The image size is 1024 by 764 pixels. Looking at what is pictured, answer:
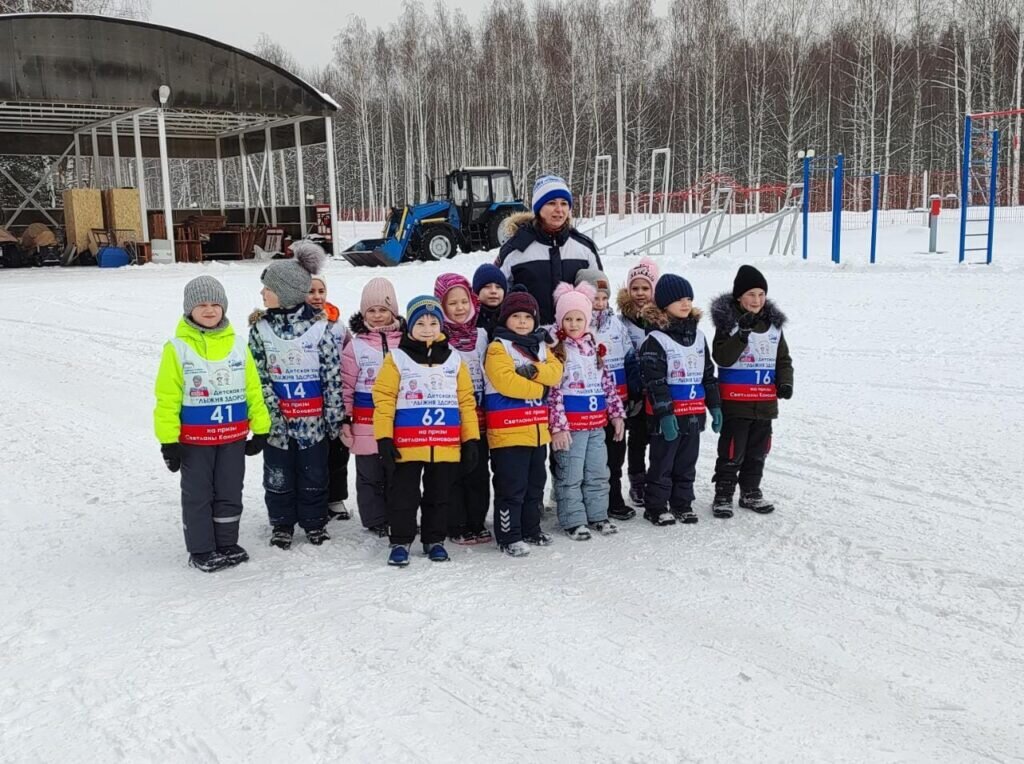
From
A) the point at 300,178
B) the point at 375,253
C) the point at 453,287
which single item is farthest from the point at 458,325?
the point at 300,178

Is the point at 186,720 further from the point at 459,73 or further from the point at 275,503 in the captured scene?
the point at 459,73

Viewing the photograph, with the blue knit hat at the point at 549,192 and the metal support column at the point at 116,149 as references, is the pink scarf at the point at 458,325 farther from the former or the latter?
the metal support column at the point at 116,149

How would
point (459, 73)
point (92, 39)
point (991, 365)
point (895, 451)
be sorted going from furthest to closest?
1. point (459, 73)
2. point (92, 39)
3. point (991, 365)
4. point (895, 451)

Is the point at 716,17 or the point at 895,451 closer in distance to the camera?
the point at 895,451

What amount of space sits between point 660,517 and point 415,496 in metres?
1.37

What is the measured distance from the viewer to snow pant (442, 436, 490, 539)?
437 cm

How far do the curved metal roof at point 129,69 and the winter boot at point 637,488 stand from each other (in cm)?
1819

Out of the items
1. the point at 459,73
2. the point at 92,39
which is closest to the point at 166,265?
the point at 92,39

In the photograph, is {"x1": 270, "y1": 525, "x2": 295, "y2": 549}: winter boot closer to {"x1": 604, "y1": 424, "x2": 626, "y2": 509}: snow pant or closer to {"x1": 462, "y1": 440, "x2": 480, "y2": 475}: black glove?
{"x1": 462, "y1": 440, "x2": 480, "y2": 475}: black glove

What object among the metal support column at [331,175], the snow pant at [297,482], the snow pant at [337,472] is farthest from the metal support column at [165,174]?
the snow pant at [297,482]

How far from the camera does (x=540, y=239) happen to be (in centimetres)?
464

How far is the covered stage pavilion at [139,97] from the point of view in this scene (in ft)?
59.4

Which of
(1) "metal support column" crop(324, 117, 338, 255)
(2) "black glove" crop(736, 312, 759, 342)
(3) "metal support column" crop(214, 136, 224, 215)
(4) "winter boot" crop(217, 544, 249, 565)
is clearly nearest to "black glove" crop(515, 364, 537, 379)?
(2) "black glove" crop(736, 312, 759, 342)

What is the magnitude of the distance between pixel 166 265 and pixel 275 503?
17.1 m
